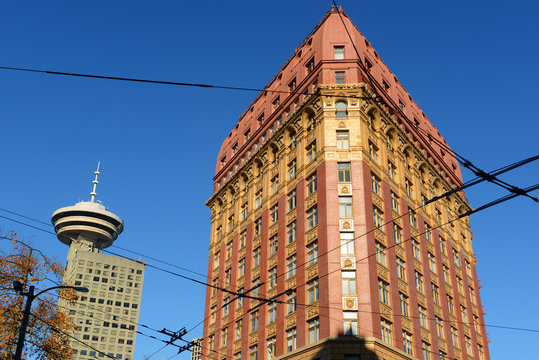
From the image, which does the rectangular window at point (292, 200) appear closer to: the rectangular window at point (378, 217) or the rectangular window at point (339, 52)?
the rectangular window at point (378, 217)

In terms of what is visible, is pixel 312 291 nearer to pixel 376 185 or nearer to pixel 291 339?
pixel 291 339

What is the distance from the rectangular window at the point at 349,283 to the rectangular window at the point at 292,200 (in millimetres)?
10015

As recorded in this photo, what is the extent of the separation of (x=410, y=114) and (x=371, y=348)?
31.2 meters

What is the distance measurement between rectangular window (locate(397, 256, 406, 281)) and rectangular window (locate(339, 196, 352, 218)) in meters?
6.45

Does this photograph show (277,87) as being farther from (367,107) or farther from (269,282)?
(269,282)

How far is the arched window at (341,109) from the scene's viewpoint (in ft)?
165

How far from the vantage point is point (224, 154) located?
70000mm

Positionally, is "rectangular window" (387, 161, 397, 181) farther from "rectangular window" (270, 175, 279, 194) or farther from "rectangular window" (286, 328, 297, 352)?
"rectangular window" (286, 328, 297, 352)

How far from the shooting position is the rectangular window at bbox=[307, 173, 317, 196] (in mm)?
47781

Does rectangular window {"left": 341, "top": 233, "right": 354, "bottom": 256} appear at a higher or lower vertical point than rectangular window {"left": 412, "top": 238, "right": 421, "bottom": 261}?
lower

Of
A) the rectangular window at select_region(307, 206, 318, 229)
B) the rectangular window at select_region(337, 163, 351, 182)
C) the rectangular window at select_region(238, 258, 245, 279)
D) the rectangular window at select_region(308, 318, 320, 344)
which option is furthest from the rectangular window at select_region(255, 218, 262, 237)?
the rectangular window at select_region(308, 318, 320, 344)

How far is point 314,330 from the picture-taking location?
135ft

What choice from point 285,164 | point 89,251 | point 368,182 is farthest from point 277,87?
point 89,251

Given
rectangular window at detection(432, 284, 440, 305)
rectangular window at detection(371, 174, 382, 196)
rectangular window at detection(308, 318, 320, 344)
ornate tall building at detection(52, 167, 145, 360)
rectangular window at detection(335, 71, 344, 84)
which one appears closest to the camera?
rectangular window at detection(308, 318, 320, 344)
